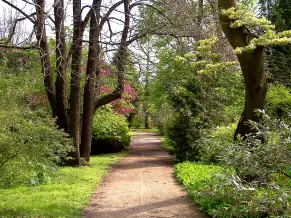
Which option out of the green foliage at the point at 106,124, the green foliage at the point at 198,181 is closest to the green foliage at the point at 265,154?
the green foliage at the point at 198,181

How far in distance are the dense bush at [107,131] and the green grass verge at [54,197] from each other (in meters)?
8.60

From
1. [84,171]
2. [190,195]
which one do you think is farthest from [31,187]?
[190,195]

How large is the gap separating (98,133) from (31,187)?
11.2 metres

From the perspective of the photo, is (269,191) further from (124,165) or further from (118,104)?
(118,104)

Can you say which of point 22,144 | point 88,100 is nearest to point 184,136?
point 88,100

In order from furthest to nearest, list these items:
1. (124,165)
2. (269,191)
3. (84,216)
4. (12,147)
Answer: (124,165) < (84,216) < (12,147) < (269,191)

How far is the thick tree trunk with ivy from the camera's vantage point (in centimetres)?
834

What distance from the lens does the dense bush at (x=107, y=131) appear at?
21.4m

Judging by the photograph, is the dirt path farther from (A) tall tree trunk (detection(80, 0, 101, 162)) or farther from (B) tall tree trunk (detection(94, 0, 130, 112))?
(B) tall tree trunk (detection(94, 0, 130, 112))

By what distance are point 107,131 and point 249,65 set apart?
14.2 m

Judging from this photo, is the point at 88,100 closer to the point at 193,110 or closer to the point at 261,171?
the point at 193,110

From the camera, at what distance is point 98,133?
2173 centimetres

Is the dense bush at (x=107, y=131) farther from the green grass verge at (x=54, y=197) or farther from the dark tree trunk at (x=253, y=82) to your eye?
the dark tree trunk at (x=253, y=82)

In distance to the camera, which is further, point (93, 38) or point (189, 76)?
point (189, 76)
